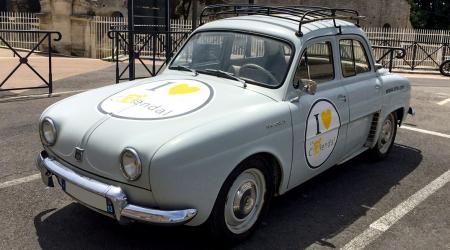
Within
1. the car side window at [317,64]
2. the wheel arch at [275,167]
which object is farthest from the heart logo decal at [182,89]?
the car side window at [317,64]

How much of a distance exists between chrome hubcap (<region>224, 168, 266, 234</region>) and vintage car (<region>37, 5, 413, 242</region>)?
1cm

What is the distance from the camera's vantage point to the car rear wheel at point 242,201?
11.8 ft

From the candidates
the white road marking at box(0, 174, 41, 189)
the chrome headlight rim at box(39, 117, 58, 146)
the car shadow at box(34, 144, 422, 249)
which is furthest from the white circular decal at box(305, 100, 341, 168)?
the white road marking at box(0, 174, 41, 189)

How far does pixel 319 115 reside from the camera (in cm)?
447

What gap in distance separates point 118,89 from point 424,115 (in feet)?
22.8

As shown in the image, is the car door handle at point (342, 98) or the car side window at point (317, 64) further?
the car door handle at point (342, 98)

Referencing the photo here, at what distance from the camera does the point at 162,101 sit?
3.96 m

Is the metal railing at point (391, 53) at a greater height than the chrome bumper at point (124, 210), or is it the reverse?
the metal railing at point (391, 53)

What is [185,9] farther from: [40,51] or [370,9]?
[370,9]

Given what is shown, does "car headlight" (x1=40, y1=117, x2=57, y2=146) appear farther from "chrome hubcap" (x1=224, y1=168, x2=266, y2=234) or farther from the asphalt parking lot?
"chrome hubcap" (x1=224, y1=168, x2=266, y2=234)

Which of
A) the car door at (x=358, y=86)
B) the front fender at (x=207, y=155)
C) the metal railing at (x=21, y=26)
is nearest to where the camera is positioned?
the front fender at (x=207, y=155)

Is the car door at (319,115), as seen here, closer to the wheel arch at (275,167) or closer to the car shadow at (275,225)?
the wheel arch at (275,167)

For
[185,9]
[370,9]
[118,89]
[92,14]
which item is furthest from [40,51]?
[370,9]

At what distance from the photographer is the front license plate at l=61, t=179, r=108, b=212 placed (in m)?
3.42
